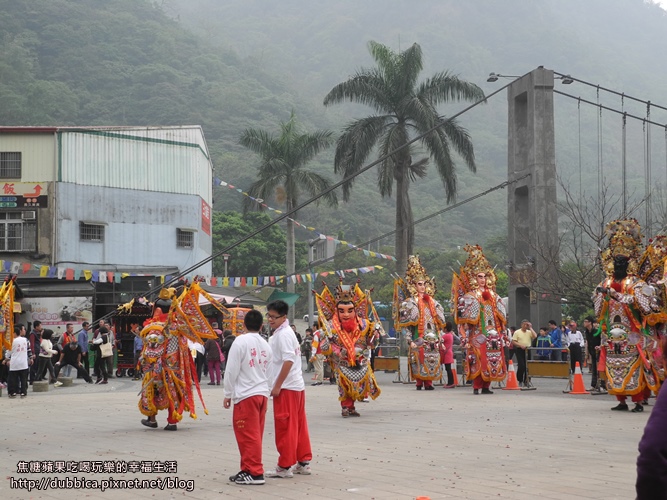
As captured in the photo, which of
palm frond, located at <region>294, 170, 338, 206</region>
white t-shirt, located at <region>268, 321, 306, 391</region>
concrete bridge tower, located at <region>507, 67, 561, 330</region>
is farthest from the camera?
palm frond, located at <region>294, 170, 338, 206</region>

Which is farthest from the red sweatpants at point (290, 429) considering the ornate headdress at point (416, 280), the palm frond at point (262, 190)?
the palm frond at point (262, 190)

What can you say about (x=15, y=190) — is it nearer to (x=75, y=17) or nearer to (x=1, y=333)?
(x=1, y=333)

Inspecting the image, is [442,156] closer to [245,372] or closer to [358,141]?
[358,141]

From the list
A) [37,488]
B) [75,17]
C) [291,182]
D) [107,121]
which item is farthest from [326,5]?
[37,488]

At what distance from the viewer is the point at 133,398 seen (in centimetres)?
2070

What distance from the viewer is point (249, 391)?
9.17 metres

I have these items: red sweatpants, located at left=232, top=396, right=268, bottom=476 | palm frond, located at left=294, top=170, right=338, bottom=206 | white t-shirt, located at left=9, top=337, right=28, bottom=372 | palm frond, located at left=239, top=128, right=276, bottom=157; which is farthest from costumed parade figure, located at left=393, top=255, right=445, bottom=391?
palm frond, located at left=239, top=128, right=276, bottom=157

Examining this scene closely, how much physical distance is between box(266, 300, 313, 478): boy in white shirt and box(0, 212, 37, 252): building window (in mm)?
30530

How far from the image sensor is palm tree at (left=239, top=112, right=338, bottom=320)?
45.7 metres

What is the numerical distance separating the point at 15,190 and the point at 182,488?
32056mm

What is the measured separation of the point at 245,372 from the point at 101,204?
1259 inches

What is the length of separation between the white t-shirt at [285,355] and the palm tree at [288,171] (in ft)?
117

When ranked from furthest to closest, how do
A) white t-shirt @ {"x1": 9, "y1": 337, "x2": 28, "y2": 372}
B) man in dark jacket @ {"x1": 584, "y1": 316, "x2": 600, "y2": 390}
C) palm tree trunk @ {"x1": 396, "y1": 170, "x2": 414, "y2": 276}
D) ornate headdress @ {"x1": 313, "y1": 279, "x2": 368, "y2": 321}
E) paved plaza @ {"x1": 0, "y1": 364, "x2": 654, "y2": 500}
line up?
palm tree trunk @ {"x1": 396, "y1": 170, "x2": 414, "y2": 276} < white t-shirt @ {"x1": 9, "y1": 337, "x2": 28, "y2": 372} < man in dark jacket @ {"x1": 584, "y1": 316, "x2": 600, "y2": 390} < ornate headdress @ {"x1": 313, "y1": 279, "x2": 368, "y2": 321} < paved plaza @ {"x1": 0, "y1": 364, "x2": 654, "y2": 500}

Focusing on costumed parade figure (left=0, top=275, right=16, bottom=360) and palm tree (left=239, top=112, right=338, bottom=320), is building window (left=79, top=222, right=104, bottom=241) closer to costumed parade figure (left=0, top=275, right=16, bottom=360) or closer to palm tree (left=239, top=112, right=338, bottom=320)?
palm tree (left=239, top=112, right=338, bottom=320)
